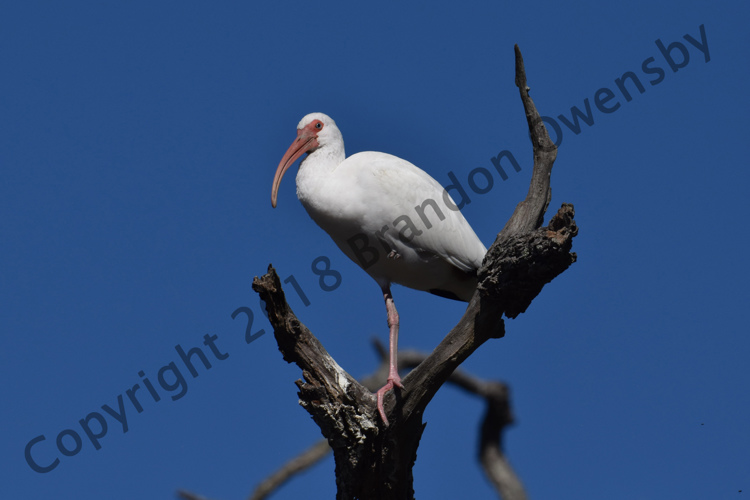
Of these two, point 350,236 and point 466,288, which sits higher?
point 350,236

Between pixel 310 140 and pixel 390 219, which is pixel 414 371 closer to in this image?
pixel 390 219

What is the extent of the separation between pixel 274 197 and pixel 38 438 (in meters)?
3.18

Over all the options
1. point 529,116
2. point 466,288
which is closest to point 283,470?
point 466,288

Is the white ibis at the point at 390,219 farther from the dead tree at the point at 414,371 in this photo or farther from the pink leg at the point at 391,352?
the dead tree at the point at 414,371

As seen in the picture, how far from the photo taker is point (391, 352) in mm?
6977

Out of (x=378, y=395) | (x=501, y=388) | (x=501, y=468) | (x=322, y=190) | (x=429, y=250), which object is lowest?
(x=501, y=468)

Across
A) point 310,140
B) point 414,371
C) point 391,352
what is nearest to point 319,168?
point 310,140

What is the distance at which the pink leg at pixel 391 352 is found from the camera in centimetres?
578

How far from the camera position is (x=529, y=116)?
595cm

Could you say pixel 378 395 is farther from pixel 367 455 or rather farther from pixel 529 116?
pixel 529 116

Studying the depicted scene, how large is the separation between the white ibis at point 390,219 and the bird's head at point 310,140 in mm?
15

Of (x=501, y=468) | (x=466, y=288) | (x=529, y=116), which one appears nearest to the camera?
(x=529, y=116)

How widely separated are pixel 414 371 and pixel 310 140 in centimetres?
293

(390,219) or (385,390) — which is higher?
(390,219)
